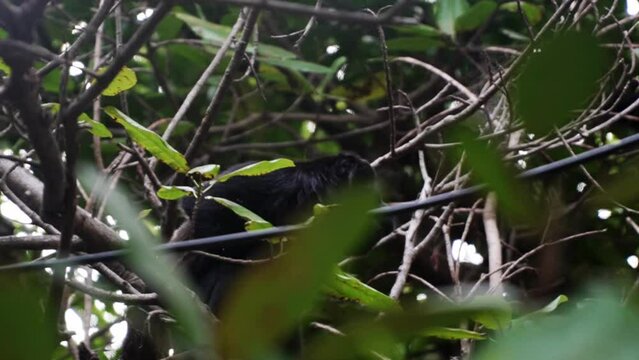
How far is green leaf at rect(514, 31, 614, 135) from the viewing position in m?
0.30

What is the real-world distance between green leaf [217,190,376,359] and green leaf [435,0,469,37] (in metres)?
2.47

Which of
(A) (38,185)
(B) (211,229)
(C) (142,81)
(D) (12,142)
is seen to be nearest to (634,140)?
(A) (38,185)

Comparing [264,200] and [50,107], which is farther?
[264,200]

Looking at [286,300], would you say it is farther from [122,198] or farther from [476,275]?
[476,275]

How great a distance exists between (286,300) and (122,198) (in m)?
0.17

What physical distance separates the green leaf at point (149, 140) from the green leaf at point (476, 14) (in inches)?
58.1

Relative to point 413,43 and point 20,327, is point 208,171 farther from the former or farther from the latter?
A: point 413,43

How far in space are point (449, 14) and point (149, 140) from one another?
60.0 inches

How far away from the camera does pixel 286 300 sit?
308 mm

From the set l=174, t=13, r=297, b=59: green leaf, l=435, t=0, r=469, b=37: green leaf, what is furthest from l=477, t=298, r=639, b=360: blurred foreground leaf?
l=435, t=0, r=469, b=37: green leaf

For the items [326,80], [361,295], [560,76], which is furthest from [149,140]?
[326,80]

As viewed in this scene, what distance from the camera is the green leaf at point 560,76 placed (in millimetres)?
297

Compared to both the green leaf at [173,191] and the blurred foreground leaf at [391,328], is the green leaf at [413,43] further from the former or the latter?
the blurred foreground leaf at [391,328]

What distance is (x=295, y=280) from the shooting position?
1.01 feet
